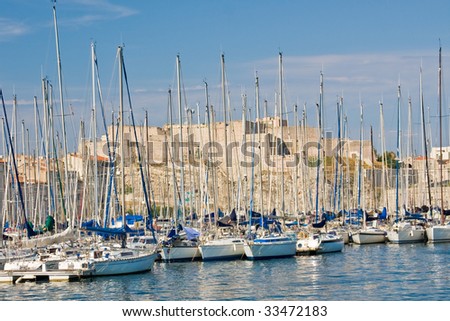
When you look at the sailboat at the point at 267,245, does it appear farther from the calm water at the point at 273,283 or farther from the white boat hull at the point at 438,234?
the white boat hull at the point at 438,234

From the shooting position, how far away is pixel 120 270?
94.0 feet

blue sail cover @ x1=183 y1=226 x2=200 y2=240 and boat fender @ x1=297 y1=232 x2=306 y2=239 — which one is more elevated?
blue sail cover @ x1=183 y1=226 x2=200 y2=240

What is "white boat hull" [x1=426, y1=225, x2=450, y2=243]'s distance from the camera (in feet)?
142

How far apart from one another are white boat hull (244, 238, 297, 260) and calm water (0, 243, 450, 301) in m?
0.39

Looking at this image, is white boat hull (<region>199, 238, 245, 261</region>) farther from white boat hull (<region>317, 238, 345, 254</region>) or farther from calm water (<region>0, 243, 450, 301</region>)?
white boat hull (<region>317, 238, 345, 254</region>)

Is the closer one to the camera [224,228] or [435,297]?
[435,297]

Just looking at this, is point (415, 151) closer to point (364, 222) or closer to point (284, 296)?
point (364, 222)

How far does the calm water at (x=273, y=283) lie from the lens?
2430 cm

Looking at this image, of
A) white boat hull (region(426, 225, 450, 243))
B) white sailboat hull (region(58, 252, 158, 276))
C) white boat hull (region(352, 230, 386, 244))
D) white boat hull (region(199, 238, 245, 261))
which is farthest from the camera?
white boat hull (region(426, 225, 450, 243))

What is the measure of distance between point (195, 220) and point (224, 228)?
2735 millimetres

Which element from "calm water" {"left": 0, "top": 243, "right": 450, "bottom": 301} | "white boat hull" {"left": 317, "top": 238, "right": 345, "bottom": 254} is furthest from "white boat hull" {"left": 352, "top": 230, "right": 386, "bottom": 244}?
"calm water" {"left": 0, "top": 243, "right": 450, "bottom": 301}


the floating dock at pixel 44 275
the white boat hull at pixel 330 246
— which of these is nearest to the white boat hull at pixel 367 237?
the white boat hull at pixel 330 246
